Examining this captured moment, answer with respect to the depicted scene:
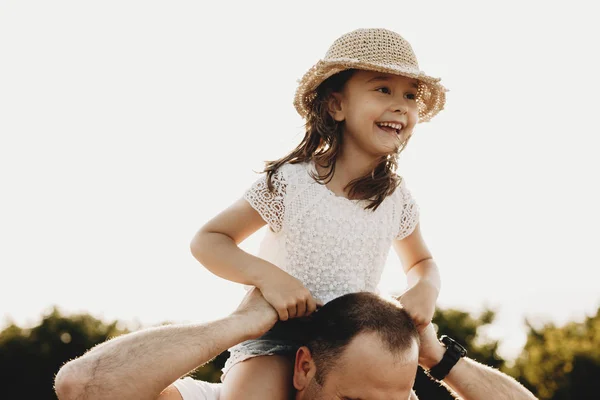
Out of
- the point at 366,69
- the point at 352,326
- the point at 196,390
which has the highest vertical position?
the point at 366,69

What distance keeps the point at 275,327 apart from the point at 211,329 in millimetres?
517

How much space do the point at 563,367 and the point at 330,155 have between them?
20.7 feet

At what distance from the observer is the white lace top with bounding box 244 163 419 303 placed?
3545mm

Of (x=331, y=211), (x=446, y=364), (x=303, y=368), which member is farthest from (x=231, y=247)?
(x=446, y=364)

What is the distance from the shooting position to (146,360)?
2898mm

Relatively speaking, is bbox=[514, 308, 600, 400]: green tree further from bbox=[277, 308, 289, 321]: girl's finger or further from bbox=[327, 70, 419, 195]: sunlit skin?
bbox=[277, 308, 289, 321]: girl's finger

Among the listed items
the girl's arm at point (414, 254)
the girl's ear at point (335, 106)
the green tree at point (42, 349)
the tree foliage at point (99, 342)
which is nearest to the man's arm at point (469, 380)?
the girl's arm at point (414, 254)

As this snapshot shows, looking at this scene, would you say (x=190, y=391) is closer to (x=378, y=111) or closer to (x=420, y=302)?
(x=420, y=302)

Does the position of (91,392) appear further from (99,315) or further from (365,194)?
(99,315)

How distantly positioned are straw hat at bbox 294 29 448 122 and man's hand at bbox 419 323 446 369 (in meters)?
1.32

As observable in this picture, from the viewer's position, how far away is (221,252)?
11.0 feet

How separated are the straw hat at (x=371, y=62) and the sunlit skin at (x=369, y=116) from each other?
0.09 meters

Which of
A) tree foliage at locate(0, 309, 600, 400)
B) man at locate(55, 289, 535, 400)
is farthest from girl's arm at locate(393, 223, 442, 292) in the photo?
tree foliage at locate(0, 309, 600, 400)

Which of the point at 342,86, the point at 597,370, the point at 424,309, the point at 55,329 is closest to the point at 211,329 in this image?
the point at 424,309
